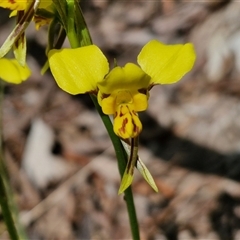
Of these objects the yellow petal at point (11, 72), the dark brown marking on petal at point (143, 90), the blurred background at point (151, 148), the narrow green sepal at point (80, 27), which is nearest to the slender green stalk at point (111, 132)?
the narrow green sepal at point (80, 27)

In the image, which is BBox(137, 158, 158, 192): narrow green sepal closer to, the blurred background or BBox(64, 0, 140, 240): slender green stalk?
BBox(64, 0, 140, 240): slender green stalk

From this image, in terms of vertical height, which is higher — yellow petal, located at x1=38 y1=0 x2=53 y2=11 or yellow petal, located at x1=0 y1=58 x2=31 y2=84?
yellow petal, located at x1=38 y1=0 x2=53 y2=11

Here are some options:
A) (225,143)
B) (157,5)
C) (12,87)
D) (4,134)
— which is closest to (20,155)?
(4,134)

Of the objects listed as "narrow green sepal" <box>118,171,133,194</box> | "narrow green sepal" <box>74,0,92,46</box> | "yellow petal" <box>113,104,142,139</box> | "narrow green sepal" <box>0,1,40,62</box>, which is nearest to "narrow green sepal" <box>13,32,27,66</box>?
"narrow green sepal" <box>0,1,40,62</box>

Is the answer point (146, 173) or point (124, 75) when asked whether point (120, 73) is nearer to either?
point (124, 75)

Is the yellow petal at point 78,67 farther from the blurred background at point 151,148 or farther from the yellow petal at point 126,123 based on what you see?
the blurred background at point 151,148

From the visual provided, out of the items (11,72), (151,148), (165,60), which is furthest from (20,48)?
(151,148)
